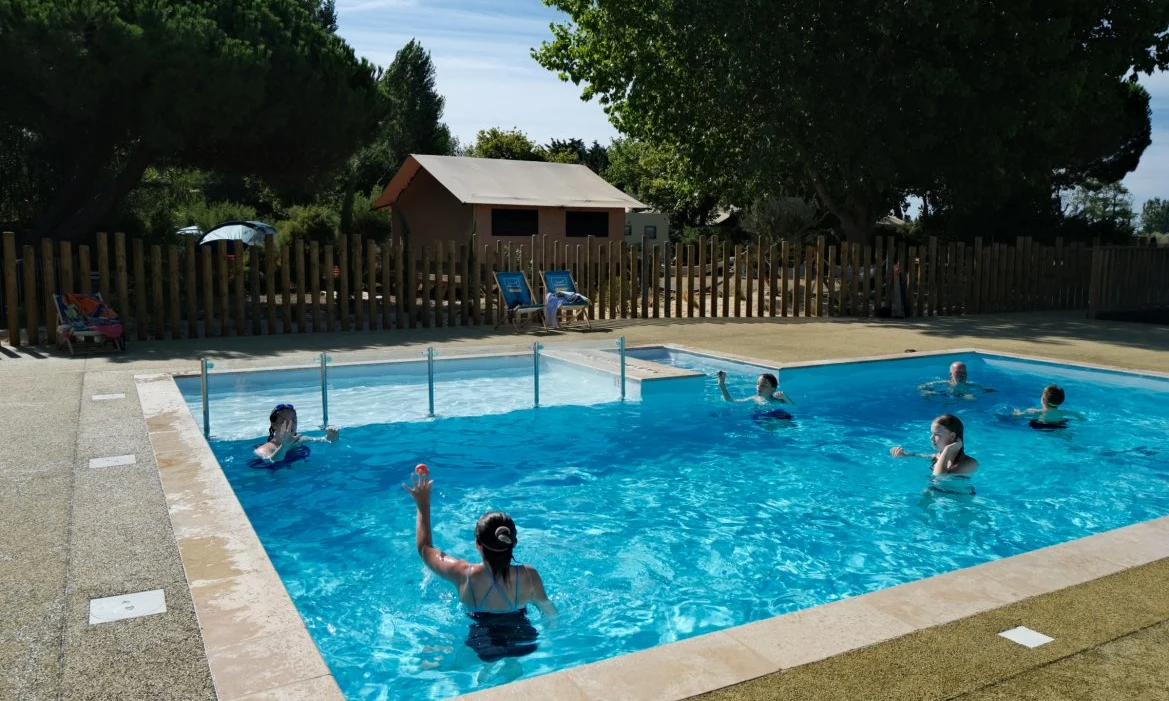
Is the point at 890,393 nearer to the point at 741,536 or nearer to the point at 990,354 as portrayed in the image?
the point at 990,354

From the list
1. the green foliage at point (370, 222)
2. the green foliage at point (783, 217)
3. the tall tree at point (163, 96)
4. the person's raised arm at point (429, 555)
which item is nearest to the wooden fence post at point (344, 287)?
the tall tree at point (163, 96)

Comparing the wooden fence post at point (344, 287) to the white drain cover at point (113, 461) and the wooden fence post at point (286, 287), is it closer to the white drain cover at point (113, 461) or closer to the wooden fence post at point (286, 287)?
the wooden fence post at point (286, 287)

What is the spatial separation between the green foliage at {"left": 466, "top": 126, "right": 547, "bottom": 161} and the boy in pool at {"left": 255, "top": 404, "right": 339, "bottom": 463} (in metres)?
40.4

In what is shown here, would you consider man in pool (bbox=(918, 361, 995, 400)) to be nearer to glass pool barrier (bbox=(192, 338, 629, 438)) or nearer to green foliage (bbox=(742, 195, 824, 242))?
glass pool barrier (bbox=(192, 338, 629, 438))

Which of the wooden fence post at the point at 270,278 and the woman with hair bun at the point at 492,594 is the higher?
the wooden fence post at the point at 270,278

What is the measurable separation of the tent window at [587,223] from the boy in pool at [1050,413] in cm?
2118

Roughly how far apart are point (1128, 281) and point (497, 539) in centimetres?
1845

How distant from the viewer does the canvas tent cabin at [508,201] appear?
2706cm

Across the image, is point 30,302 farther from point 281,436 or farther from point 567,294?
point 567,294

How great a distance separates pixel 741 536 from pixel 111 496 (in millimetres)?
3928

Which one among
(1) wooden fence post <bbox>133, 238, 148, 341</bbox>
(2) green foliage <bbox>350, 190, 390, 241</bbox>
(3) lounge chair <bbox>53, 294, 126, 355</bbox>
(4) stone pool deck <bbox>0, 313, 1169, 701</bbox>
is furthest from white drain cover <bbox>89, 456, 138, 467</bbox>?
(2) green foliage <bbox>350, 190, 390, 241</bbox>

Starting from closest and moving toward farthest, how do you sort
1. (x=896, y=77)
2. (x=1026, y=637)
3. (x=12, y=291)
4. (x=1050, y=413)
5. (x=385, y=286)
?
(x=1026, y=637)
(x=1050, y=413)
(x=12, y=291)
(x=385, y=286)
(x=896, y=77)

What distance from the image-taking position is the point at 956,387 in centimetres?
1009

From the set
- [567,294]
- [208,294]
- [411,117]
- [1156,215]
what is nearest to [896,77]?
[567,294]
